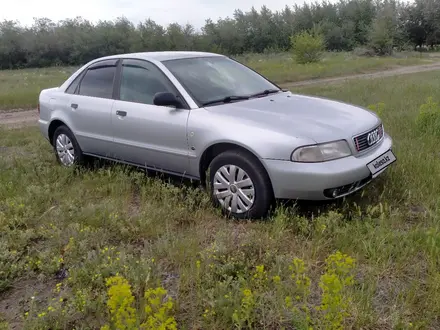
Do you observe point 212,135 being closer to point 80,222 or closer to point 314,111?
point 314,111

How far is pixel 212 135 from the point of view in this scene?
4027 mm

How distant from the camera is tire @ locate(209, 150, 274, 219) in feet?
12.3

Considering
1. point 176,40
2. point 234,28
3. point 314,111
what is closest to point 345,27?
point 234,28

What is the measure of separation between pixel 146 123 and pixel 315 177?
76.2 inches

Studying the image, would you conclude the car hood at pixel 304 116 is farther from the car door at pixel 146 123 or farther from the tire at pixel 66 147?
the tire at pixel 66 147

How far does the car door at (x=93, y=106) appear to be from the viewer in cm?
511

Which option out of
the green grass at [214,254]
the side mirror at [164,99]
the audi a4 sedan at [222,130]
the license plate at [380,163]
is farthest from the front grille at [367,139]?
the side mirror at [164,99]

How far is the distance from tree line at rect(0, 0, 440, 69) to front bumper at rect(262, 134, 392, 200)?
42047 millimetres

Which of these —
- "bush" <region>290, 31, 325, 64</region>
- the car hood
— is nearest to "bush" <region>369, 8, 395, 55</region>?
"bush" <region>290, 31, 325, 64</region>

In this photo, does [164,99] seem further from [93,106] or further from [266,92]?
[93,106]

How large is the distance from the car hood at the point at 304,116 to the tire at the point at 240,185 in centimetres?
36

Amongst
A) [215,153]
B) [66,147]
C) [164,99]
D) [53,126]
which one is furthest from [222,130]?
[53,126]

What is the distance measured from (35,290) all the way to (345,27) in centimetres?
6251

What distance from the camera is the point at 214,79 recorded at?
15.5 feet
